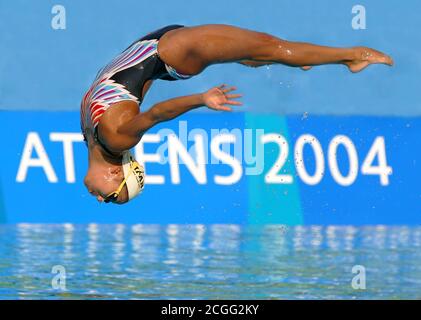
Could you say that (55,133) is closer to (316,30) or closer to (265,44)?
(316,30)

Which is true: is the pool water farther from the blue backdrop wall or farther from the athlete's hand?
the athlete's hand

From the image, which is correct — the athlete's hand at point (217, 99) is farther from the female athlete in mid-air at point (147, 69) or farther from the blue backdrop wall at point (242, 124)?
the blue backdrop wall at point (242, 124)

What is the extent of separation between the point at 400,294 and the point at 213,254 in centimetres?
230

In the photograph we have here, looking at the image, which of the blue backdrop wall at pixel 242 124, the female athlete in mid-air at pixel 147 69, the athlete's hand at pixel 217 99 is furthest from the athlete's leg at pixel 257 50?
the blue backdrop wall at pixel 242 124

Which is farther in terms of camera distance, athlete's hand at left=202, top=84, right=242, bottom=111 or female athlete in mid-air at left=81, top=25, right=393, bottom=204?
female athlete in mid-air at left=81, top=25, right=393, bottom=204

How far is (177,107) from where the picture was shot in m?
7.85

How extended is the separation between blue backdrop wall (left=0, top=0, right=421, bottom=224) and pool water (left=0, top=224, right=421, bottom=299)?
0.91 feet

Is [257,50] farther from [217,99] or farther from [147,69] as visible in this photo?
[217,99]

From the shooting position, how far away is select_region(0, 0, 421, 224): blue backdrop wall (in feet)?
42.3

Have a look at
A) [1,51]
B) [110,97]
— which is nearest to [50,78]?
[1,51]

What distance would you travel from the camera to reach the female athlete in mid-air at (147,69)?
8359 millimetres

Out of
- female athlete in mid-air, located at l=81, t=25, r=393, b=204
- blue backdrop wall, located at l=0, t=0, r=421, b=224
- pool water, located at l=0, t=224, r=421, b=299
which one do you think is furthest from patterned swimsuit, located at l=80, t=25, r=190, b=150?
blue backdrop wall, located at l=0, t=0, r=421, b=224

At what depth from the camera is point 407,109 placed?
13.3m

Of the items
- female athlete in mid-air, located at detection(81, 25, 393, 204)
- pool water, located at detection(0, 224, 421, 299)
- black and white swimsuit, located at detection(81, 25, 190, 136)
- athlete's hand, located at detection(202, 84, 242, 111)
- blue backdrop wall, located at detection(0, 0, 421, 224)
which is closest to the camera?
athlete's hand, located at detection(202, 84, 242, 111)
